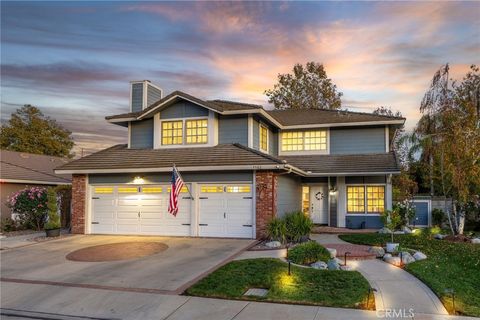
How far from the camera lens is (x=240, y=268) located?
10.0m

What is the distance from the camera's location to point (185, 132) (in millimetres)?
17984

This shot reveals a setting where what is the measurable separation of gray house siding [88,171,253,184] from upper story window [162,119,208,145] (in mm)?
1936

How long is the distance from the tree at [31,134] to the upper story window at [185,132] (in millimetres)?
30678

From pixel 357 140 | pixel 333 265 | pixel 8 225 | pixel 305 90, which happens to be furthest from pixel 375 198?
pixel 305 90

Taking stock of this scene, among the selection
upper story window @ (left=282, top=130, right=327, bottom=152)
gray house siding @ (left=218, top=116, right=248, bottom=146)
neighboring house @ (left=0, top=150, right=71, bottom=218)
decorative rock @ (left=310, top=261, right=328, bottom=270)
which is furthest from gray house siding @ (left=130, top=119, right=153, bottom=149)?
decorative rock @ (left=310, top=261, right=328, bottom=270)

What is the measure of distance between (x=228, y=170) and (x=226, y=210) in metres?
1.51

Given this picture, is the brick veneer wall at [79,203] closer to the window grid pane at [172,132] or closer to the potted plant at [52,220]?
the potted plant at [52,220]

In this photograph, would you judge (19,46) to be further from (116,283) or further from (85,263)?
(116,283)

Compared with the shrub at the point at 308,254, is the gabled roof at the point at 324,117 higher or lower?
higher

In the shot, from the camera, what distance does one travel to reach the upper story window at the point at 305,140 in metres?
20.8

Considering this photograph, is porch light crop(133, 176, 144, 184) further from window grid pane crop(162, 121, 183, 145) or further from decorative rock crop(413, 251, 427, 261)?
decorative rock crop(413, 251, 427, 261)

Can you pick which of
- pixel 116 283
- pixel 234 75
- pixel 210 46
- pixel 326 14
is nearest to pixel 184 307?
pixel 116 283

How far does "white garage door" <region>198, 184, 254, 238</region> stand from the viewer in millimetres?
15539

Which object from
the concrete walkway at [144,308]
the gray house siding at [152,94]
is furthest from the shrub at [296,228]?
the gray house siding at [152,94]
